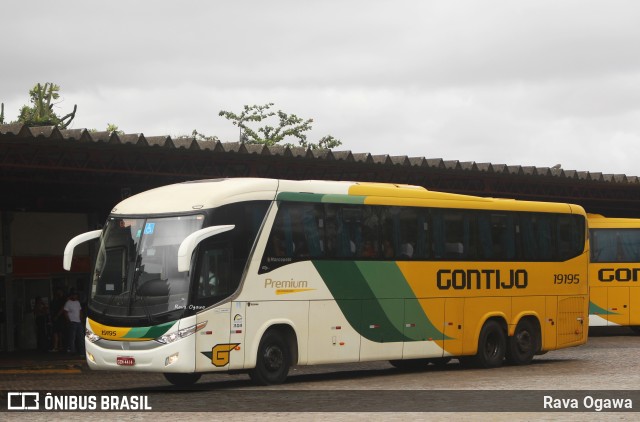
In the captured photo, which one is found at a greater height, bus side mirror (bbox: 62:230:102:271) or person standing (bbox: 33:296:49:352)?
bus side mirror (bbox: 62:230:102:271)

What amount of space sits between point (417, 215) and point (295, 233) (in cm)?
345

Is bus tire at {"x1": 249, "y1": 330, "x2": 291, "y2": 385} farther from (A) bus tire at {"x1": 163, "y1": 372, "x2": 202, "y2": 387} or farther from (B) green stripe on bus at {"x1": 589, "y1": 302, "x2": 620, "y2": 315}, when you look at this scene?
(B) green stripe on bus at {"x1": 589, "y1": 302, "x2": 620, "y2": 315}

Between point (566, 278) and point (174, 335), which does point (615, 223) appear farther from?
point (174, 335)

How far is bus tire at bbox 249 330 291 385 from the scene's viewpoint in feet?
64.1

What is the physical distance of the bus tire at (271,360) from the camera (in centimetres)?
1953

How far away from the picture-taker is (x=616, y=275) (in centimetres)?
3591

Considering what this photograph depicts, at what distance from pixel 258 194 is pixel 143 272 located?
7.60ft

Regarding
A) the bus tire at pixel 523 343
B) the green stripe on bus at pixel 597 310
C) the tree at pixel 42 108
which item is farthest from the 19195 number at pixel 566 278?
the tree at pixel 42 108

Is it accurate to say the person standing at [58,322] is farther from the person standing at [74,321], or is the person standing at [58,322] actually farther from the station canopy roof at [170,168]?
the station canopy roof at [170,168]

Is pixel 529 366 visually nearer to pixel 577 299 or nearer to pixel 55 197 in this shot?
pixel 577 299

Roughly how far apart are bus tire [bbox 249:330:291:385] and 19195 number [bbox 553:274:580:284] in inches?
320

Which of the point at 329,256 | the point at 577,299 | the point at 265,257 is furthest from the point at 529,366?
the point at 265,257

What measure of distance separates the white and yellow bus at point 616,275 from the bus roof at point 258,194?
13.6 metres

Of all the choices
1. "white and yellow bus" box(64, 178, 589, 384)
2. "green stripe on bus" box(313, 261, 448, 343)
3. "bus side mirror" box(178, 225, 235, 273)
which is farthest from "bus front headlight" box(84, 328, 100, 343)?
"green stripe on bus" box(313, 261, 448, 343)
